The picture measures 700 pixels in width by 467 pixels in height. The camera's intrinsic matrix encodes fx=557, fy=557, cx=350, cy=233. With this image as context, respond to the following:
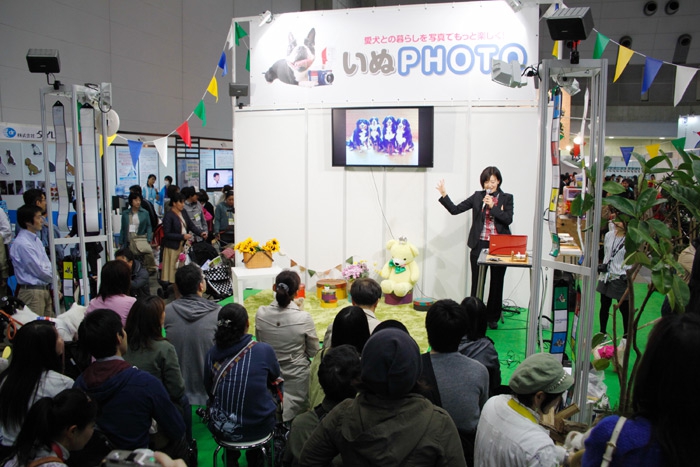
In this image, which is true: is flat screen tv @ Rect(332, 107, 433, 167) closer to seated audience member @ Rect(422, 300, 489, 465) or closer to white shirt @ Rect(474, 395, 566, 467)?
seated audience member @ Rect(422, 300, 489, 465)

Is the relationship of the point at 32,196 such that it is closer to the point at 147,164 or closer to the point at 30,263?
the point at 30,263

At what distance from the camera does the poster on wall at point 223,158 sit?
10.6m

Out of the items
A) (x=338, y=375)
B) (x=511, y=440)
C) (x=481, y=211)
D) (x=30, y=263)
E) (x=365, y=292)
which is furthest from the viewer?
(x=481, y=211)

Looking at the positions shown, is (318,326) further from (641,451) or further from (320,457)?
(641,451)

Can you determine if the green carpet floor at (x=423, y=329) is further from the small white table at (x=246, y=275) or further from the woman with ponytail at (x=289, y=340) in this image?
the woman with ponytail at (x=289, y=340)

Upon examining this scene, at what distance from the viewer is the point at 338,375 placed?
6.82 ft

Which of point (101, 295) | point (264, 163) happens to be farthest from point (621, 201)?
point (264, 163)

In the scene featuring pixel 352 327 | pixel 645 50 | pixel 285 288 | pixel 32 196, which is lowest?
pixel 352 327

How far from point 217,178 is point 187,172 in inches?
31.2

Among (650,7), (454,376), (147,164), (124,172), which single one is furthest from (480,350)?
(650,7)

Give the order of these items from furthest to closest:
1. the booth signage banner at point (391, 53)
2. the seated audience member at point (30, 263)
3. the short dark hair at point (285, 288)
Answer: the booth signage banner at point (391, 53) < the seated audience member at point (30, 263) < the short dark hair at point (285, 288)

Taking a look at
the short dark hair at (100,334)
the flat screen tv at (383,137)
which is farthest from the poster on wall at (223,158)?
the short dark hair at (100,334)

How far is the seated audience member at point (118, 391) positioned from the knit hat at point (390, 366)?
113 cm

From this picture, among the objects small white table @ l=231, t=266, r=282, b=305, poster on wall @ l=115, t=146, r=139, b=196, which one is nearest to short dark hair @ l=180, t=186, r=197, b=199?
poster on wall @ l=115, t=146, r=139, b=196
